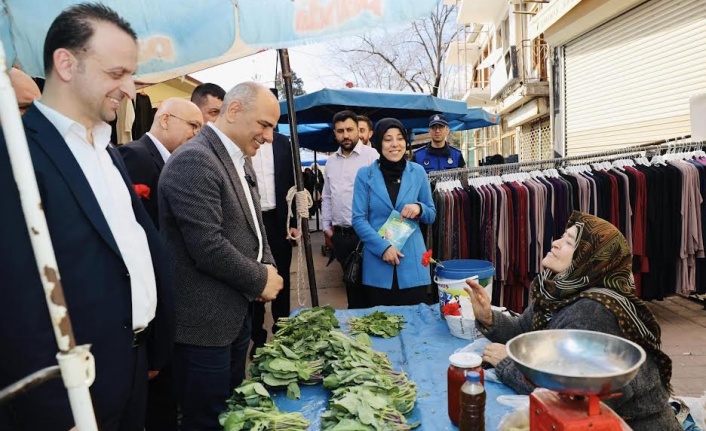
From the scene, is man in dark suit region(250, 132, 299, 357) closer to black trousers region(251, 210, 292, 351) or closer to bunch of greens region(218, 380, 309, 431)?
black trousers region(251, 210, 292, 351)

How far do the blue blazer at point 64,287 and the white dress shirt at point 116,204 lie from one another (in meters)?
0.06

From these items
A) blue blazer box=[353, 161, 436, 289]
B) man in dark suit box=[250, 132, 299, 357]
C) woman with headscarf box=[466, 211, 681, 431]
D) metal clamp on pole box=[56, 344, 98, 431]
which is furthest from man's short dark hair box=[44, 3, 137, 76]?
man in dark suit box=[250, 132, 299, 357]

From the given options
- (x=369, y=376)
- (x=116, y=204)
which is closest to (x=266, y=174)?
(x=116, y=204)

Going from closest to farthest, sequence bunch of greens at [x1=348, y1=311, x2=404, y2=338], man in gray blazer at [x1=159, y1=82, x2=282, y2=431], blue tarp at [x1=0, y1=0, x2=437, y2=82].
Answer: man in gray blazer at [x1=159, y1=82, x2=282, y2=431] < blue tarp at [x1=0, y1=0, x2=437, y2=82] < bunch of greens at [x1=348, y1=311, x2=404, y2=338]

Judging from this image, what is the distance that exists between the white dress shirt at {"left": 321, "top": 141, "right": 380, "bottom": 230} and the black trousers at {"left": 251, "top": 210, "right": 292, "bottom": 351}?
0.75 metres

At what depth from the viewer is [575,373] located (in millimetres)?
1335

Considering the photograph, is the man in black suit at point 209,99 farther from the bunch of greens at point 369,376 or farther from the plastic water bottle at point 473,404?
the plastic water bottle at point 473,404

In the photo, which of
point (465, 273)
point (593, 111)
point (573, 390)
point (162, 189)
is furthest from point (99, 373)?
point (593, 111)

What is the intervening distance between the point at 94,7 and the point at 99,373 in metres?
1.17

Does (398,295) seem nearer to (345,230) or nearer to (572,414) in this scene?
(345,230)

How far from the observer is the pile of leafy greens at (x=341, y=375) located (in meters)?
1.59

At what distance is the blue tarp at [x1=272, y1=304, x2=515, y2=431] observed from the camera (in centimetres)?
175

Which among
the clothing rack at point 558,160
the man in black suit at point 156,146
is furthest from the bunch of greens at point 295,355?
the clothing rack at point 558,160

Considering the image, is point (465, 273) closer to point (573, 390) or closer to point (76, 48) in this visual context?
point (573, 390)
